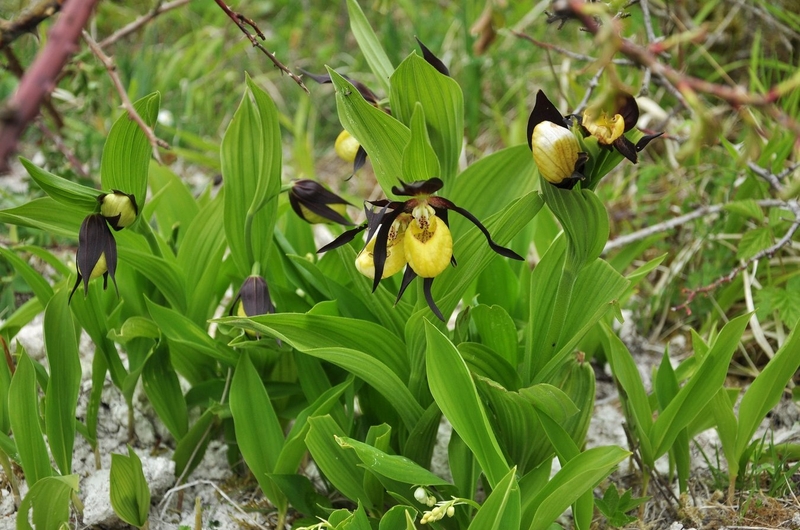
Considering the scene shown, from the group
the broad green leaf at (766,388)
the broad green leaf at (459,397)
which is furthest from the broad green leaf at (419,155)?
the broad green leaf at (766,388)

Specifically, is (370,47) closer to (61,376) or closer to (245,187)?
(245,187)

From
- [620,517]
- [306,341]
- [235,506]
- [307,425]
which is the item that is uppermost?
[306,341]

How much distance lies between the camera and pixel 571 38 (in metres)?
3.46

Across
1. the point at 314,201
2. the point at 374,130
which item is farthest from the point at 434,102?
the point at 314,201

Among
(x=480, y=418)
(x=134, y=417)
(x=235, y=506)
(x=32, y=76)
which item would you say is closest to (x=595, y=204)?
(x=480, y=418)

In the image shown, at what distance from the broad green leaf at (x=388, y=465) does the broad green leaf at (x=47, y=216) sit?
0.60m

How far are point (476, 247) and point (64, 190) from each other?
2.18 feet

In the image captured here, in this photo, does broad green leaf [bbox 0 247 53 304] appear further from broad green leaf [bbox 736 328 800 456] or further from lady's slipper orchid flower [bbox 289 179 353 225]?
broad green leaf [bbox 736 328 800 456]

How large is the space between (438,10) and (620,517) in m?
3.37

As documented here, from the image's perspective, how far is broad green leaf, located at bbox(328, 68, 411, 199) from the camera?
3.38ft

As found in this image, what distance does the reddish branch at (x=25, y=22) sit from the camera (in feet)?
2.15

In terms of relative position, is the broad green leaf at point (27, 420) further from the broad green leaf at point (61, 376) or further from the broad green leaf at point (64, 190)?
the broad green leaf at point (64, 190)

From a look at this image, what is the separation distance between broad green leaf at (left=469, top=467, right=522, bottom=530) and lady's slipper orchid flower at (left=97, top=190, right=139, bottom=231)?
2.40ft

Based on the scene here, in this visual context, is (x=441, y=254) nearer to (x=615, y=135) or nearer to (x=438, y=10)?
(x=615, y=135)
